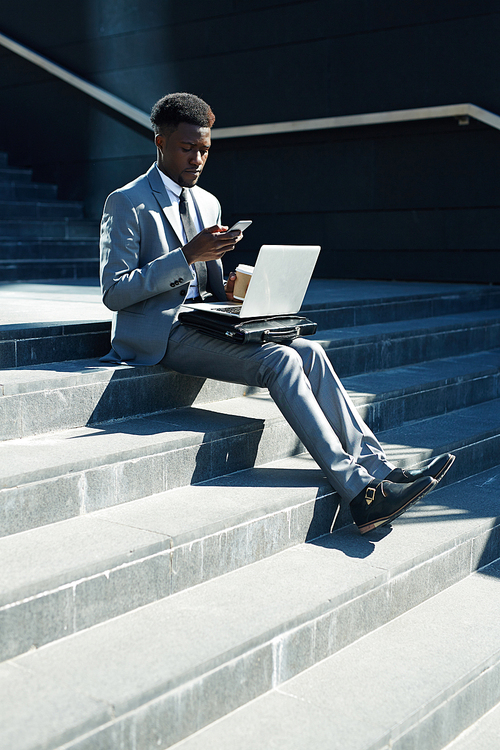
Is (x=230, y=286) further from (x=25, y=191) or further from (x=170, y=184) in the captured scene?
(x=25, y=191)

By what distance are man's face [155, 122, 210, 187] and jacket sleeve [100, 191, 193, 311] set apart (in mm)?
255

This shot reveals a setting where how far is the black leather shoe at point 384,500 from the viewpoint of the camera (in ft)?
9.73

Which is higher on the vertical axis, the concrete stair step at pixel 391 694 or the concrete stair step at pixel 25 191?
the concrete stair step at pixel 25 191

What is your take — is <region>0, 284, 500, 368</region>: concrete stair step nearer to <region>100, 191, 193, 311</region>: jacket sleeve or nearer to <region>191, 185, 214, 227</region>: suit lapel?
<region>100, 191, 193, 311</region>: jacket sleeve

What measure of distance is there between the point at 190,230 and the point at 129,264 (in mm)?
377

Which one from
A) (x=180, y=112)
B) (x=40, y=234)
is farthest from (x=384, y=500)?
(x=40, y=234)

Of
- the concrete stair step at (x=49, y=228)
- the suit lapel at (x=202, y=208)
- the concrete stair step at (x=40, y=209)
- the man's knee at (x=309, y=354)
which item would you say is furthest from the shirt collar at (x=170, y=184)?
the concrete stair step at (x=40, y=209)

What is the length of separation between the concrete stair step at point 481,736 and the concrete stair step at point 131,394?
1.74 metres

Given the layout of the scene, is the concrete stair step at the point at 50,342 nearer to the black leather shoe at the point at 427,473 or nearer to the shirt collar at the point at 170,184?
the shirt collar at the point at 170,184

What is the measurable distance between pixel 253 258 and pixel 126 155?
1.89m

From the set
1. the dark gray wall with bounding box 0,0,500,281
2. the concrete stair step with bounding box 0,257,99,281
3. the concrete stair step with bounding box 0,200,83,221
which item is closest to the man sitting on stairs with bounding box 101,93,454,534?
the concrete stair step with bounding box 0,257,99,281

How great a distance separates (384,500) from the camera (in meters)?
2.98

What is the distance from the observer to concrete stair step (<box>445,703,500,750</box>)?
2.52 m

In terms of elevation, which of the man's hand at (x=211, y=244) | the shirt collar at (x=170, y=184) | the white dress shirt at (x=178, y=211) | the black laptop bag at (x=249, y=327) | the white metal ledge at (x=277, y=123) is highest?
the white metal ledge at (x=277, y=123)
